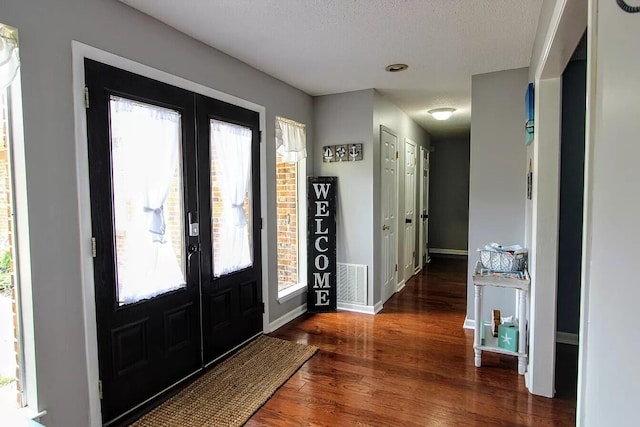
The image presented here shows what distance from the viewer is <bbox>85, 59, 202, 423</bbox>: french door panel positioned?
2000 mm

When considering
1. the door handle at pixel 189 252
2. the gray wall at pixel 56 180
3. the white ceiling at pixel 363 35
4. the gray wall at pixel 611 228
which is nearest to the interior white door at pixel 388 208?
the white ceiling at pixel 363 35

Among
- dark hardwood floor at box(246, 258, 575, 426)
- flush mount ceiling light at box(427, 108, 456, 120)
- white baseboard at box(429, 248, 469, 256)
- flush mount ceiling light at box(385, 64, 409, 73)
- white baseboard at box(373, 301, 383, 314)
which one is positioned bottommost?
dark hardwood floor at box(246, 258, 575, 426)

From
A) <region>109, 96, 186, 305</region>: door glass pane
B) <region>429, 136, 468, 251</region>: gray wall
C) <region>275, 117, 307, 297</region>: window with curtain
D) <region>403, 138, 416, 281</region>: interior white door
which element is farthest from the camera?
<region>429, 136, 468, 251</region>: gray wall

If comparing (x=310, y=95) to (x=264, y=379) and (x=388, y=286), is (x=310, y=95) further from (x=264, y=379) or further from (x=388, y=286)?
(x=264, y=379)

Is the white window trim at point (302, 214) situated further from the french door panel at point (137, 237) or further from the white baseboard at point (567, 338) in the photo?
the white baseboard at point (567, 338)

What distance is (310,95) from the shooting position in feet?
13.4

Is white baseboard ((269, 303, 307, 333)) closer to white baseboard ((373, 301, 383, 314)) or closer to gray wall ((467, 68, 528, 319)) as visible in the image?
white baseboard ((373, 301, 383, 314))

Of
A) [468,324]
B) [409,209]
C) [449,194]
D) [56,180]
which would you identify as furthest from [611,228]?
[449,194]

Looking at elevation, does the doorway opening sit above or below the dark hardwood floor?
above

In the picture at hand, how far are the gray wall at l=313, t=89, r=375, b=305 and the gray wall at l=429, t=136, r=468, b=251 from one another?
425cm

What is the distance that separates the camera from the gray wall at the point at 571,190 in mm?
3074

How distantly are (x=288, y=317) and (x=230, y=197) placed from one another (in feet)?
4.94

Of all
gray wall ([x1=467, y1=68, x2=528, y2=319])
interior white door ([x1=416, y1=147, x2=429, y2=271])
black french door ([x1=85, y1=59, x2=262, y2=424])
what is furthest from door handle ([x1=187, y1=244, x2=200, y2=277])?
interior white door ([x1=416, y1=147, x2=429, y2=271])

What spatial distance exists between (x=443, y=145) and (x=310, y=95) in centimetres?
444
